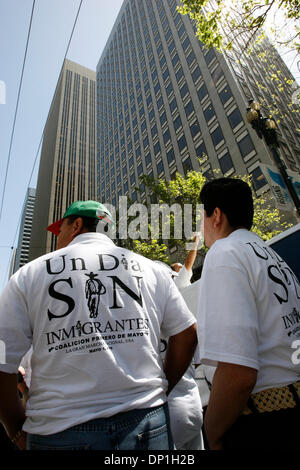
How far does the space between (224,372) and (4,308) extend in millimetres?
1041

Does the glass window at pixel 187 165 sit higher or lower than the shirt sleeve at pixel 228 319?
higher

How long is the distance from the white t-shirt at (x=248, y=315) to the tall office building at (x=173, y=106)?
516 inches

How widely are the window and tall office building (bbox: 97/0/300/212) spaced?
0.09m

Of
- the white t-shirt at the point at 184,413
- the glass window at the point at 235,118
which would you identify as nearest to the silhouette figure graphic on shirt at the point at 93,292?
the white t-shirt at the point at 184,413

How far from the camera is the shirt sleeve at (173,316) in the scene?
1594mm

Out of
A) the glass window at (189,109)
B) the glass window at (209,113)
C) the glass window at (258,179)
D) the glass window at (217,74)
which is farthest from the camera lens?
the glass window at (189,109)

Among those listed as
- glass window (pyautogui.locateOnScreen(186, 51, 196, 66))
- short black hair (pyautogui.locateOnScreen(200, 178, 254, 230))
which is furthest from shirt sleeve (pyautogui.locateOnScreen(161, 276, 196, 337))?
glass window (pyautogui.locateOnScreen(186, 51, 196, 66))

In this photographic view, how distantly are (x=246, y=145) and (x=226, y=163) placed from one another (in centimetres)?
217

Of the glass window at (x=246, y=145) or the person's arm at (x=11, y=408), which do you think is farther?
the glass window at (x=246, y=145)

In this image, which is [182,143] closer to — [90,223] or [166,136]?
[166,136]

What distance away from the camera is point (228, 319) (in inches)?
45.3

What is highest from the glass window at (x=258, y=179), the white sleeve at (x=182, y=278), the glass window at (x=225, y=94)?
the glass window at (x=225, y=94)

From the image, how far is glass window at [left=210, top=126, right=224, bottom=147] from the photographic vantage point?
2409cm

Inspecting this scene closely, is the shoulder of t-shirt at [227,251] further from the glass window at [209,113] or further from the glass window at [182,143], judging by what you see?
the glass window at [182,143]
